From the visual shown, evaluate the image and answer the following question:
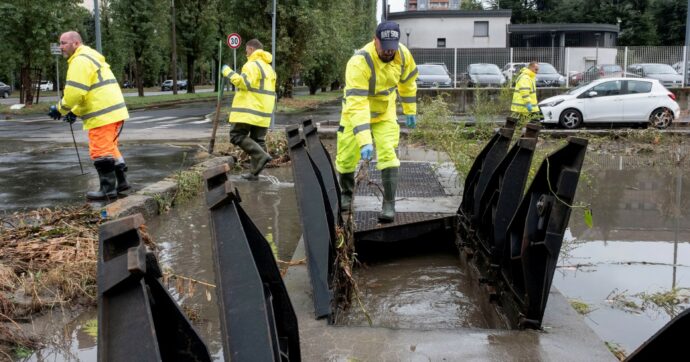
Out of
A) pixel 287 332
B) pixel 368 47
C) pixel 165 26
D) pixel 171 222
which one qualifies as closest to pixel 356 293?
pixel 287 332

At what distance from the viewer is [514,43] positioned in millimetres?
49969

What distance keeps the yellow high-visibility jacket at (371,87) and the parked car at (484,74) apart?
19098 millimetres

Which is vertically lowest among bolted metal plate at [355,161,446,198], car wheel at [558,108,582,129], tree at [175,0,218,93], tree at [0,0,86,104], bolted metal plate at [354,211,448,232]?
bolted metal plate at [354,211,448,232]

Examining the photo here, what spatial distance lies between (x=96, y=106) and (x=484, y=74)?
20.4m

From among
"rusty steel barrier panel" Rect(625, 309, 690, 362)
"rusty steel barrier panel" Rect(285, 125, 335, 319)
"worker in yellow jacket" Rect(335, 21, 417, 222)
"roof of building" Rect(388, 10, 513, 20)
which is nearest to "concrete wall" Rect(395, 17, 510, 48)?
"roof of building" Rect(388, 10, 513, 20)

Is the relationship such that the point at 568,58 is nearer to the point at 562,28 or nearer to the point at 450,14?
the point at 450,14

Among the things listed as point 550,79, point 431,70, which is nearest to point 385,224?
point 431,70

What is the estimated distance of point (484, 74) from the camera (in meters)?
25.5

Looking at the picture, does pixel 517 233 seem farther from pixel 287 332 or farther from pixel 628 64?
pixel 628 64

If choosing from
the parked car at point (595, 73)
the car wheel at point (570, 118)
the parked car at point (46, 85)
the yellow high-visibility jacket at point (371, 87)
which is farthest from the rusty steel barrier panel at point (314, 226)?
the parked car at point (46, 85)

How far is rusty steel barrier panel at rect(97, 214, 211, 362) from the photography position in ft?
4.99

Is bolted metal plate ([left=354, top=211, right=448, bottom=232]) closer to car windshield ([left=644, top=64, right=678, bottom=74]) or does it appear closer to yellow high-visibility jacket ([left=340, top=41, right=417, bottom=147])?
yellow high-visibility jacket ([left=340, top=41, right=417, bottom=147])

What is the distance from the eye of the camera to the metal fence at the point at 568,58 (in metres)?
26.0

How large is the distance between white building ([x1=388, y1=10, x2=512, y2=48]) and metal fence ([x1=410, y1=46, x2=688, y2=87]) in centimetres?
1655
